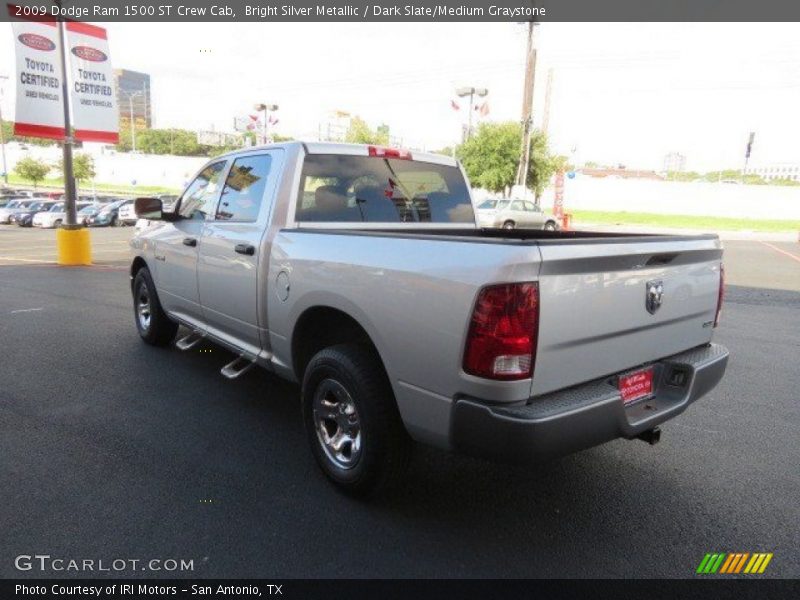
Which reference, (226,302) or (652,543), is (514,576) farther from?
(226,302)

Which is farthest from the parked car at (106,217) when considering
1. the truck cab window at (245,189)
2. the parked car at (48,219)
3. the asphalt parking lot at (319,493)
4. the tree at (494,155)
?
the truck cab window at (245,189)

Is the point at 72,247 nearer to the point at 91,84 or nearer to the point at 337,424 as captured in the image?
the point at 91,84

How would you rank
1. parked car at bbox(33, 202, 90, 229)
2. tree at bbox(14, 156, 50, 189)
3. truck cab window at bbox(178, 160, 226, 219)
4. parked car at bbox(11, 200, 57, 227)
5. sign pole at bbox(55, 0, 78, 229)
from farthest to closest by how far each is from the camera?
tree at bbox(14, 156, 50, 189) < parked car at bbox(11, 200, 57, 227) < parked car at bbox(33, 202, 90, 229) < sign pole at bbox(55, 0, 78, 229) < truck cab window at bbox(178, 160, 226, 219)

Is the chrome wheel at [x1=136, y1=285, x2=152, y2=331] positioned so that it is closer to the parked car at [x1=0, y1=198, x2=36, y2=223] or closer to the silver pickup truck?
the silver pickup truck

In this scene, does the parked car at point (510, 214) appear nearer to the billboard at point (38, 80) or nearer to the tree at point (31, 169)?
the billboard at point (38, 80)

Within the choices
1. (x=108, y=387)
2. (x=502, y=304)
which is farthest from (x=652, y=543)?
(x=108, y=387)

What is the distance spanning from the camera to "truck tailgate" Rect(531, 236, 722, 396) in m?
2.25

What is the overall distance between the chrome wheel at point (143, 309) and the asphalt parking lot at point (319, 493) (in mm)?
831

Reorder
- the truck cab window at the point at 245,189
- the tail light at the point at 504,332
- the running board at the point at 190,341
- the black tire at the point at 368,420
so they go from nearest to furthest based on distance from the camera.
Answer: the tail light at the point at 504,332
the black tire at the point at 368,420
the truck cab window at the point at 245,189
the running board at the point at 190,341

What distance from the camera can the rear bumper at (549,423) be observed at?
7.14ft

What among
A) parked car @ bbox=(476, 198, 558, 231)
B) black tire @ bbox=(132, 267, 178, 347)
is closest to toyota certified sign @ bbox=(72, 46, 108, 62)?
black tire @ bbox=(132, 267, 178, 347)

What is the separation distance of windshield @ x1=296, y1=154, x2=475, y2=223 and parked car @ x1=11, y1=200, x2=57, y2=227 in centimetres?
3038

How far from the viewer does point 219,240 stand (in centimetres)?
402

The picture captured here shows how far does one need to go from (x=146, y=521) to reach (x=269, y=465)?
76 centimetres
